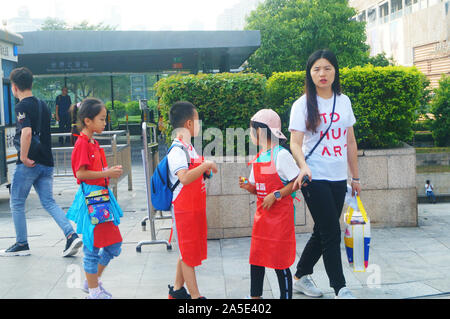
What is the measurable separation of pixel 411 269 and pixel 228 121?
8.95ft

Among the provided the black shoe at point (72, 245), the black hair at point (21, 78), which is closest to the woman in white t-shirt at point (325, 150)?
the black shoe at point (72, 245)

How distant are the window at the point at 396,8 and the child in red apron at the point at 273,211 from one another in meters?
42.2

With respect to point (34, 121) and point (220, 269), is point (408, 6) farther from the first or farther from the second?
point (220, 269)

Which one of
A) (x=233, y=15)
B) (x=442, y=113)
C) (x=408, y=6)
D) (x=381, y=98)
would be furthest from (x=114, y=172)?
(x=233, y=15)

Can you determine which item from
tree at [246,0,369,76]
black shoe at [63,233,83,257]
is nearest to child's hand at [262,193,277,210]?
black shoe at [63,233,83,257]

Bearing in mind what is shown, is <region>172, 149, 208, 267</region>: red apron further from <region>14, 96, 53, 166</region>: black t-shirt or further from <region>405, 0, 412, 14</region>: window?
<region>405, 0, 412, 14</region>: window

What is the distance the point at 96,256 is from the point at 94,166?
661 mm

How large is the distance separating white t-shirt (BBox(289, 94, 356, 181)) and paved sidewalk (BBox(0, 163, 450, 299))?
3.23 feet

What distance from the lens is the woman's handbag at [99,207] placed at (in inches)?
158

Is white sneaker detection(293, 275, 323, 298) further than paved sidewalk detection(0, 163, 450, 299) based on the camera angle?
No

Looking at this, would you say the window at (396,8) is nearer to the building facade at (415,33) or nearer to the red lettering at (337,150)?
the building facade at (415,33)

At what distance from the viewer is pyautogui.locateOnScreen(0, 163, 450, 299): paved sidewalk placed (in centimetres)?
430

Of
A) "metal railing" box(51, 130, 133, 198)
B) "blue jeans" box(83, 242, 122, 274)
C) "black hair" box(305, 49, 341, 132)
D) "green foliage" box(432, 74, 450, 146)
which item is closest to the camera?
"black hair" box(305, 49, 341, 132)

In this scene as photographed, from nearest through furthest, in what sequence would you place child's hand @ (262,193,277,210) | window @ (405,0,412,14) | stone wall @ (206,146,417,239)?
child's hand @ (262,193,277,210) → stone wall @ (206,146,417,239) → window @ (405,0,412,14)
